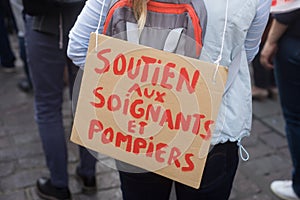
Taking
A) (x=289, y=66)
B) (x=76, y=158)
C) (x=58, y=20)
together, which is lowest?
(x=76, y=158)

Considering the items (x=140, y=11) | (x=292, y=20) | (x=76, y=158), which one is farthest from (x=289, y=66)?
(x=76, y=158)

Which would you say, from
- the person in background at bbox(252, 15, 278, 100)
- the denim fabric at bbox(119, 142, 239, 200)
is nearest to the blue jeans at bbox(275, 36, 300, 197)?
the denim fabric at bbox(119, 142, 239, 200)

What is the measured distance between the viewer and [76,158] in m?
3.32

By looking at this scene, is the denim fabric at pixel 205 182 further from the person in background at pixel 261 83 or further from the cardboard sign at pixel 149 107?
the person in background at pixel 261 83

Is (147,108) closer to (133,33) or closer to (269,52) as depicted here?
(133,33)

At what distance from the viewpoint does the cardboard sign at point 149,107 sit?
4.50ft

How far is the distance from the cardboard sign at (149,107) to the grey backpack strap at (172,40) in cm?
7

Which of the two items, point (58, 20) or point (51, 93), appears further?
point (51, 93)

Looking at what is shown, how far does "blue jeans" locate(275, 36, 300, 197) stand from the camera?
250 centimetres

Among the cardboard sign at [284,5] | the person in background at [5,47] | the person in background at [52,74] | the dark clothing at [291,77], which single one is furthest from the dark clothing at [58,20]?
the person in background at [5,47]

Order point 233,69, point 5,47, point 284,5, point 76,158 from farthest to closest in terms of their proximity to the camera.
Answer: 1. point 5,47
2. point 76,158
3. point 284,5
4. point 233,69

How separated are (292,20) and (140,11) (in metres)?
1.23

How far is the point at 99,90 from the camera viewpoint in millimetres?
1451

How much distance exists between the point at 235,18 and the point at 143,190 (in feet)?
2.31
